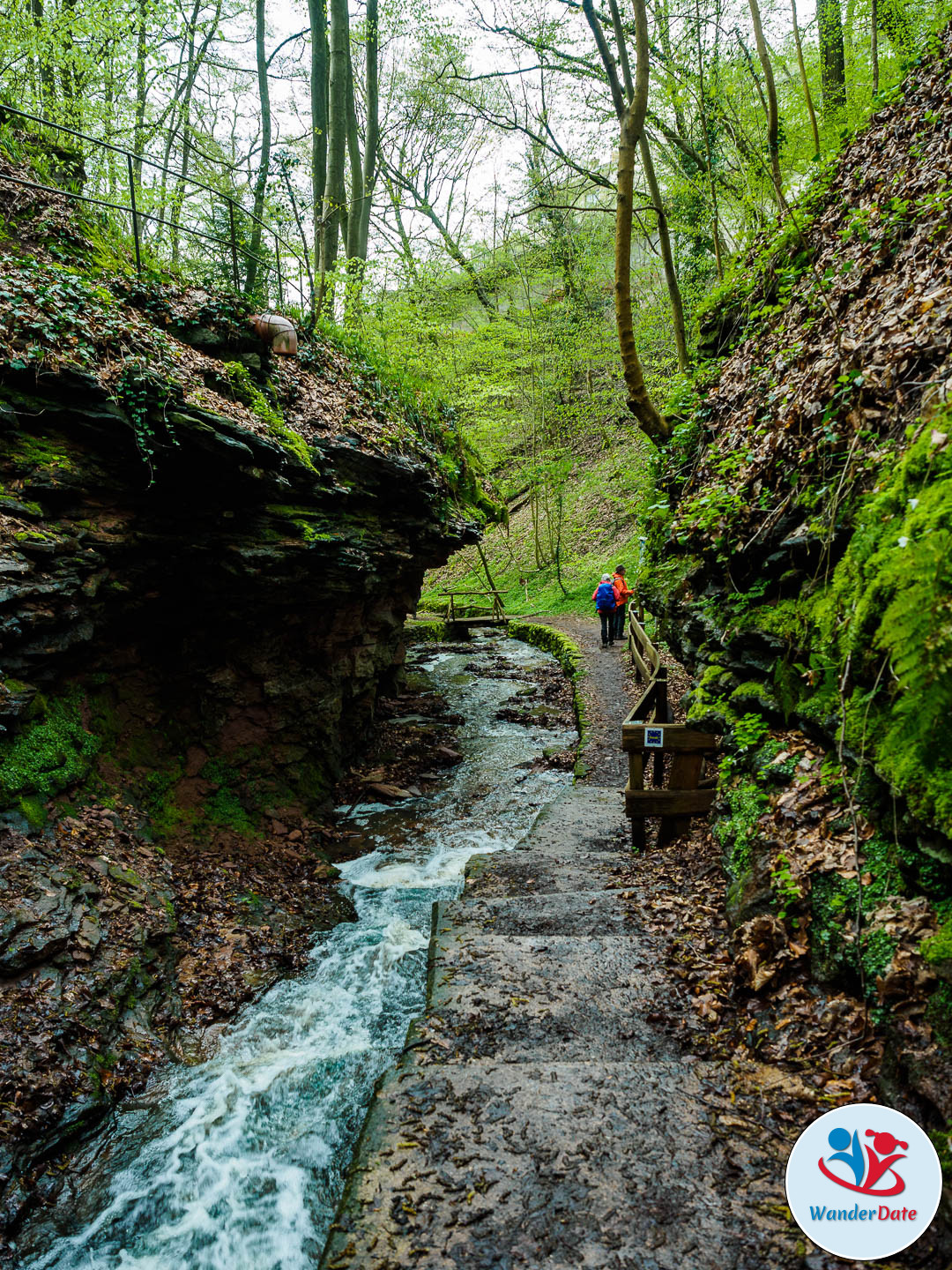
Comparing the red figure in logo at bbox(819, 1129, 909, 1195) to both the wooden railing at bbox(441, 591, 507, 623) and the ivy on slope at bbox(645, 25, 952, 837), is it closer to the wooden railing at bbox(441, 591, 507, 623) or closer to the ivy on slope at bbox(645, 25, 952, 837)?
the ivy on slope at bbox(645, 25, 952, 837)

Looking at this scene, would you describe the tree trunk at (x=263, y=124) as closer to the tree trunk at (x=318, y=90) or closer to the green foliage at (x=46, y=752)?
the tree trunk at (x=318, y=90)

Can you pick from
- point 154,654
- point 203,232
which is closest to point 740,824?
point 154,654

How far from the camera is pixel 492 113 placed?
37.7 feet

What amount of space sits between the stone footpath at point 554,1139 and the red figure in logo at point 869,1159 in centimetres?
28

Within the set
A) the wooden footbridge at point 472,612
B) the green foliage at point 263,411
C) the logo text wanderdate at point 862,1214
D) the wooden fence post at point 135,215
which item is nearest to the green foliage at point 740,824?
the logo text wanderdate at point 862,1214

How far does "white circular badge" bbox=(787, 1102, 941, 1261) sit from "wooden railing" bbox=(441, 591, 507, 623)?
68.4ft

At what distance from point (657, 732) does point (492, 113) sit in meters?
11.7

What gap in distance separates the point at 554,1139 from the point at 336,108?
14.4m

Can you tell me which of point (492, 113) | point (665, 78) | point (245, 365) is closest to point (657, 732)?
point (245, 365)

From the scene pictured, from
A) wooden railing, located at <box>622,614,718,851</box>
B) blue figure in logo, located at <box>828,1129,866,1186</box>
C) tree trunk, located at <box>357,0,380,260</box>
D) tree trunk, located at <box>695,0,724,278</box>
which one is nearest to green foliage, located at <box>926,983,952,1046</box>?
blue figure in logo, located at <box>828,1129,866,1186</box>

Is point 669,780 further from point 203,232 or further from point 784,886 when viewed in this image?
point 203,232

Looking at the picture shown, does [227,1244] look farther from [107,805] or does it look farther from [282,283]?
[282,283]

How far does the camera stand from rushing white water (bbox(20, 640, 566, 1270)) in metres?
3.51

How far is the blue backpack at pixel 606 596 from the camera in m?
16.7
